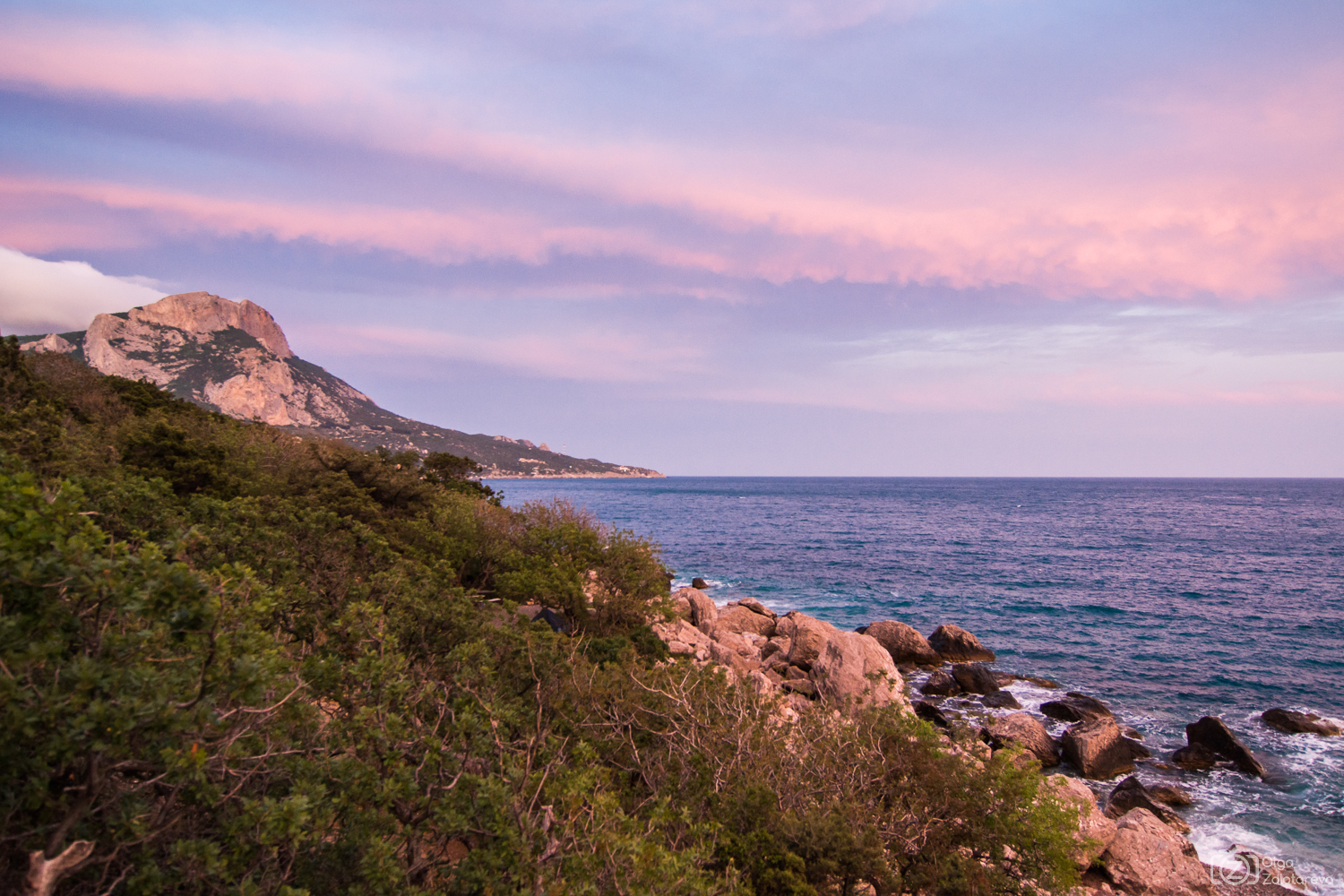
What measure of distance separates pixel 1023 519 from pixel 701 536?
2271 inches

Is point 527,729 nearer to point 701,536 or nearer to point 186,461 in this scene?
point 186,461

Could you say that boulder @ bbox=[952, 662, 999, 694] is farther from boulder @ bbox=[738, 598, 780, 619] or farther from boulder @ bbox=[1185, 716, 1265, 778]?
boulder @ bbox=[738, 598, 780, 619]

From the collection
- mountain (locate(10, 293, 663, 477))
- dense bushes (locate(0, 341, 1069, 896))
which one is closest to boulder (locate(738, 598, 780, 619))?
dense bushes (locate(0, 341, 1069, 896))

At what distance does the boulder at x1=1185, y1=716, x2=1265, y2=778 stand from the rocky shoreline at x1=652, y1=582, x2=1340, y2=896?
0.11 feet

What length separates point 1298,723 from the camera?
78.8 ft

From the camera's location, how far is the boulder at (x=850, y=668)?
23172mm

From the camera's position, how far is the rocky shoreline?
15281 mm

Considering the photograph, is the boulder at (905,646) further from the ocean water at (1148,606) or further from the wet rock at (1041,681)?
the wet rock at (1041,681)

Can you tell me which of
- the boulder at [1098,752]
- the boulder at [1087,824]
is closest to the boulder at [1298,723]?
the boulder at [1098,752]

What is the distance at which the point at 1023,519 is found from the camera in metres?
104

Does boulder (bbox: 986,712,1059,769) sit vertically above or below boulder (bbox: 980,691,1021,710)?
above

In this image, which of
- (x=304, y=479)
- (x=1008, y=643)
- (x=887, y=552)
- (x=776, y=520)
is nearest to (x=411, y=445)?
(x=776, y=520)

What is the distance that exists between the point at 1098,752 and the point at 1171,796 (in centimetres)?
223

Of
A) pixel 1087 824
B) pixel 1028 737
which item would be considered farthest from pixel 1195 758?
pixel 1087 824
